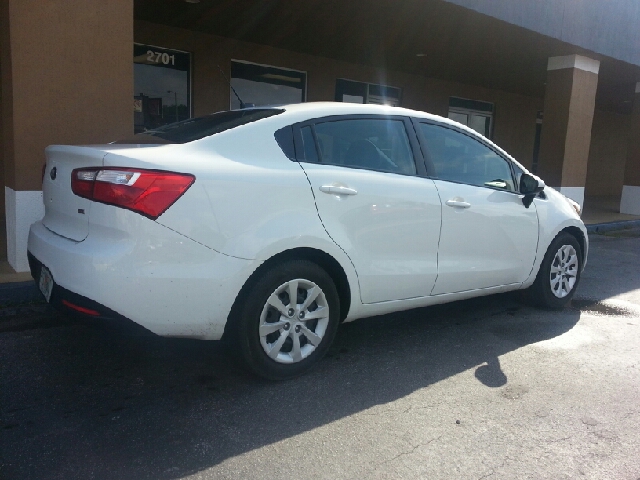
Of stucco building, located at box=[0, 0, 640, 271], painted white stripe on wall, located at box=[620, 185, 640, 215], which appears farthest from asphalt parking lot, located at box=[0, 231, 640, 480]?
painted white stripe on wall, located at box=[620, 185, 640, 215]

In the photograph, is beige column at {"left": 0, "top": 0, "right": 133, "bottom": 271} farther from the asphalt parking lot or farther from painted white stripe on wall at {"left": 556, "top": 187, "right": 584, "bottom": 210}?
painted white stripe on wall at {"left": 556, "top": 187, "right": 584, "bottom": 210}

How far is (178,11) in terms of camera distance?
8398 millimetres

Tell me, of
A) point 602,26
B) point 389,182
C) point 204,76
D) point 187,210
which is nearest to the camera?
point 187,210

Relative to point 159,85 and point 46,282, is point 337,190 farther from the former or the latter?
point 159,85

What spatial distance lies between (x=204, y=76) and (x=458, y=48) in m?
4.70

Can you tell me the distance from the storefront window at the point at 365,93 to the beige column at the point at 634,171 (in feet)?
19.9

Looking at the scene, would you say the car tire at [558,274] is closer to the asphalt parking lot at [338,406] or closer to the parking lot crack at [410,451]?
the asphalt parking lot at [338,406]

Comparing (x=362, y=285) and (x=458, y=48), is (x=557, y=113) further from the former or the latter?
(x=362, y=285)

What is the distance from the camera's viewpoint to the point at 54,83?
5031mm

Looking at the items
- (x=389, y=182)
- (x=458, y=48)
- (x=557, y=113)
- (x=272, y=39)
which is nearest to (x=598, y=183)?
(x=557, y=113)

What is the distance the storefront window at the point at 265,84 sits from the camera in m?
10.5

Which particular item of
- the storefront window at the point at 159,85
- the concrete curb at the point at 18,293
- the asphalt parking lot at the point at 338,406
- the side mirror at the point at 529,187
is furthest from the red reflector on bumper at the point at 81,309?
the storefront window at the point at 159,85

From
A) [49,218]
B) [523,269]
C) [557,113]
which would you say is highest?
[557,113]

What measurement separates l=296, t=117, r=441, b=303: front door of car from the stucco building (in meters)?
2.64
